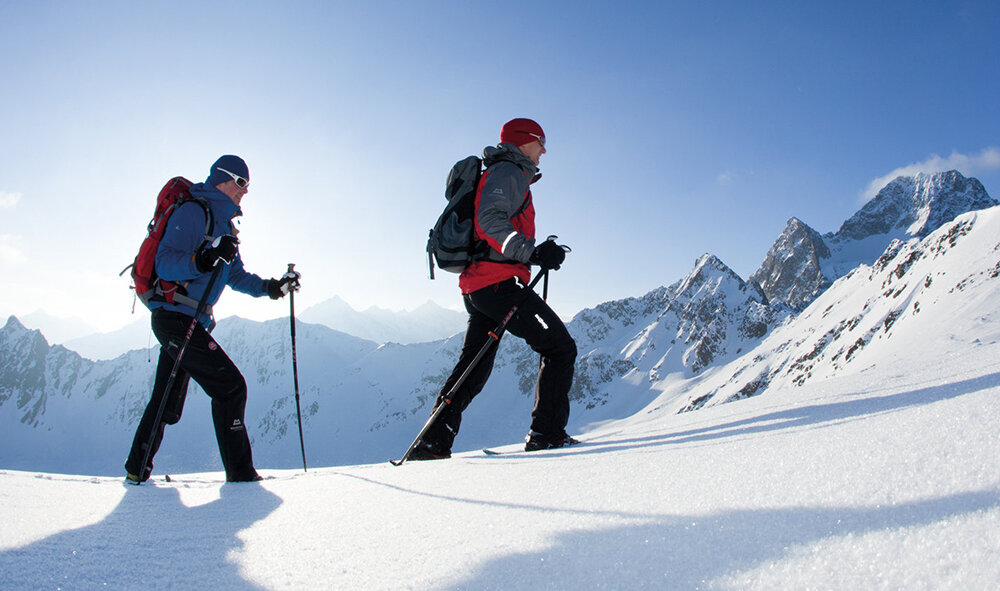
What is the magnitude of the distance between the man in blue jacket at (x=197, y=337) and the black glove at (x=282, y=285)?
60 cm

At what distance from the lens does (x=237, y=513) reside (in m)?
2.28

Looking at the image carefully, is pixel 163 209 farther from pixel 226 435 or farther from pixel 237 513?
pixel 237 513

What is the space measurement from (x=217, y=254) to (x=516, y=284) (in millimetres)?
2589

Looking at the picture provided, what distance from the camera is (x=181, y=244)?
4.11 metres

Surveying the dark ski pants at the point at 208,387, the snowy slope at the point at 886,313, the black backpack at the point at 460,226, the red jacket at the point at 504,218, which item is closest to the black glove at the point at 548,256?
the red jacket at the point at 504,218

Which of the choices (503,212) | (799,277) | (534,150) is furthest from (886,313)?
(799,277)

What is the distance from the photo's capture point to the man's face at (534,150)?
4.84 meters

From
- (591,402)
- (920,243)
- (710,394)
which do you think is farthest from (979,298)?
(591,402)

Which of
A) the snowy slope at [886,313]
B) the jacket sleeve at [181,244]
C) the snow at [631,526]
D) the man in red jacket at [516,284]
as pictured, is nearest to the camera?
the snow at [631,526]

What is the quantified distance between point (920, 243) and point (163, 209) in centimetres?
9764

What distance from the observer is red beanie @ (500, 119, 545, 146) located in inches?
190

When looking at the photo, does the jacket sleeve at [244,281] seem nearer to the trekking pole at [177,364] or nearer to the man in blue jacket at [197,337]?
the man in blue jacket at [197,337]

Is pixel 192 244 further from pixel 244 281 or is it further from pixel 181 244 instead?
pixel 244 281

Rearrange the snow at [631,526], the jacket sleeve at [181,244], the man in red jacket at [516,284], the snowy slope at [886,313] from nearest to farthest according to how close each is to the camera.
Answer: the snow at [631,526] < the jacket sleeve at [181,244] < the man in red jacket at [516,284] < the snowy slope at [886,313]
